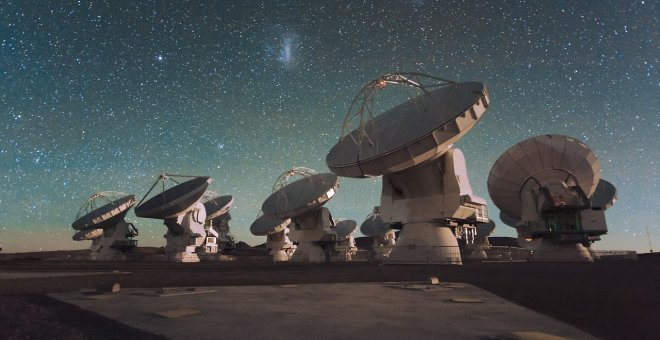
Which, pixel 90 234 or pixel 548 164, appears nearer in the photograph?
pixel 548 164

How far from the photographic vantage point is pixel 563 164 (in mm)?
36906

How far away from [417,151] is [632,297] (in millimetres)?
16175

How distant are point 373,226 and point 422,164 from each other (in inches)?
2105

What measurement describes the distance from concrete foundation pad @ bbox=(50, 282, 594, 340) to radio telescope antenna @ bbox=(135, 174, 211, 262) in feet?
131

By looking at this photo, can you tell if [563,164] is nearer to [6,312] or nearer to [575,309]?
[575,309]

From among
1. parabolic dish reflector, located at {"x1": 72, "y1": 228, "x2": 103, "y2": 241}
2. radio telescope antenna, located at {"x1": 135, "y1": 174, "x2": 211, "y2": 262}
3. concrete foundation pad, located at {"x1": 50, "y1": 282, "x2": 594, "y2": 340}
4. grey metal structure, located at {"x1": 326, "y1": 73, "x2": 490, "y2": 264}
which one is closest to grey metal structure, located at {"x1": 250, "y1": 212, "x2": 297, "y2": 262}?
radio telescope antenna, located at {"x1": 135, "y1": 174, "x2": 211, "y2": 262}

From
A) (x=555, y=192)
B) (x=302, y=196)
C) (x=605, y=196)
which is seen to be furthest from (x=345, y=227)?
(x=555, y=192)

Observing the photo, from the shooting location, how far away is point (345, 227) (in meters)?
83.2

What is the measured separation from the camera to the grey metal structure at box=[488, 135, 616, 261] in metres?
35.4

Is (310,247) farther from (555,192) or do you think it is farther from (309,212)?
(555,192)

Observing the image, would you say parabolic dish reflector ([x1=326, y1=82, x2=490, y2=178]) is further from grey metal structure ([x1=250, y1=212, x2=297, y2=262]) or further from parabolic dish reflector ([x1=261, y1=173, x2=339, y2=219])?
grey metal structure ([x1=250, y1=212, x2=297, y2=262])

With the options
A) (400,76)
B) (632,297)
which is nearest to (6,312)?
(632,297)

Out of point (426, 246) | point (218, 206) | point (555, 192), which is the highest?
point (218, 206)

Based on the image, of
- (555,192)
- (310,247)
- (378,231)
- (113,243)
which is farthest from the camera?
(378,231)
